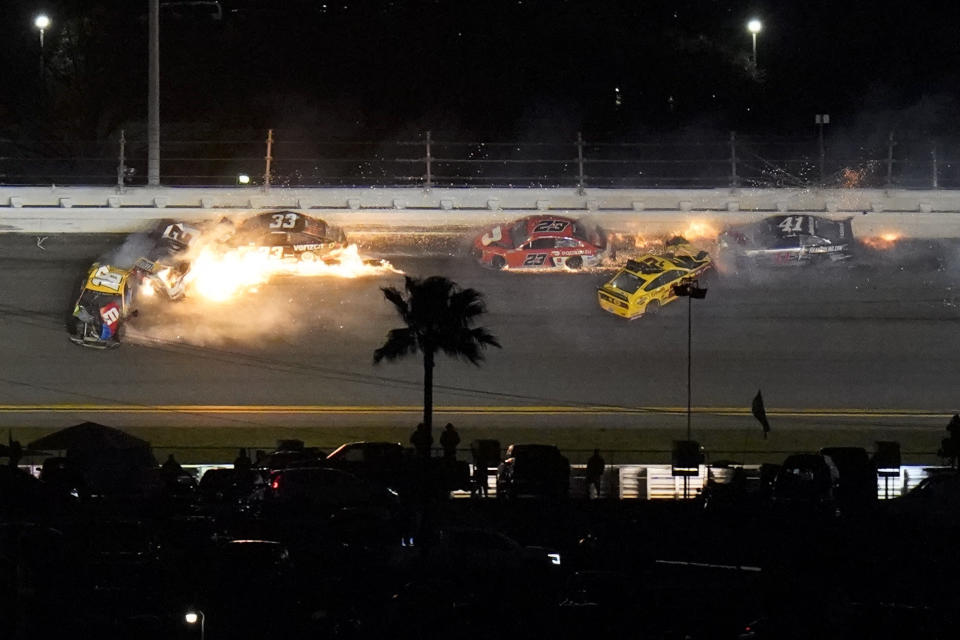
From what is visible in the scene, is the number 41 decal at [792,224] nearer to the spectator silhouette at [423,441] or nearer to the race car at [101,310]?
the spectator silhouette at [423,441]

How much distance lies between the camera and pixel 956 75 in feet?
170

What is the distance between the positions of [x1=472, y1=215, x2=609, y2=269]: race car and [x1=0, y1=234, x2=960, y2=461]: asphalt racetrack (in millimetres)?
309

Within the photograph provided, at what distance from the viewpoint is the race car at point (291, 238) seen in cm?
3216

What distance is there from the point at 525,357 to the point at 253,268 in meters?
6.76

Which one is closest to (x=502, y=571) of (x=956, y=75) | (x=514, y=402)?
(x=514, y=402)

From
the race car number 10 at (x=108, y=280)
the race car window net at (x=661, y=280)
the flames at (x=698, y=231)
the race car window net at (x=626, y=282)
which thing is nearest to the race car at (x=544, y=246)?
the race car window net at (x=626, y=282)

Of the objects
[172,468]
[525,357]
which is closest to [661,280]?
[525,357]

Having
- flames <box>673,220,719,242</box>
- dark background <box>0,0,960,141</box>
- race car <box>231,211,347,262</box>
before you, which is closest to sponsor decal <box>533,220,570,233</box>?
flames <box>673,220,719,242</box>

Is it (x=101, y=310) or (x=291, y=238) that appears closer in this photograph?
(x=101, y=310)

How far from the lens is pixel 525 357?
97.6 ft

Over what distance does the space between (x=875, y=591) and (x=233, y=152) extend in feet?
104

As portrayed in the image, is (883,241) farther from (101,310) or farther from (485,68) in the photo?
(485,68)

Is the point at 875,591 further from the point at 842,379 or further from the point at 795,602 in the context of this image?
the point at 842,379

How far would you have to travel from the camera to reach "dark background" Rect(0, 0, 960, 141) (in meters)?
48.4
